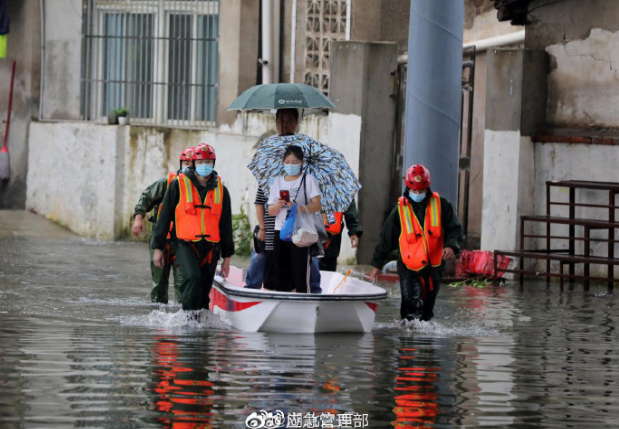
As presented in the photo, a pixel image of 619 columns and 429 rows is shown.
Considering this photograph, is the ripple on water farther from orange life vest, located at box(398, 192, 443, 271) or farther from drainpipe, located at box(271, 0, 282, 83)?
drainpipe, located at box(271, 0, 282, 83)

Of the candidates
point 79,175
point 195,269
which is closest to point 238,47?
point 79,175

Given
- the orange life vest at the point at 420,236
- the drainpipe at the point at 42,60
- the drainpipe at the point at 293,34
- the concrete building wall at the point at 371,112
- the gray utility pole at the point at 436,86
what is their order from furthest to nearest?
the drainpipe at the point at 42,60
the drainpipe at the point at 293,34
the concrete building wall at the point at 371,112
the gray utility pole at the point at 436,86
the orange life vest at the point at 420,236

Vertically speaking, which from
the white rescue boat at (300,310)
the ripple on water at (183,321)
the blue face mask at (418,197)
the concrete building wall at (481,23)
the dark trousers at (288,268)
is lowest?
the ripple on water at (183,321)

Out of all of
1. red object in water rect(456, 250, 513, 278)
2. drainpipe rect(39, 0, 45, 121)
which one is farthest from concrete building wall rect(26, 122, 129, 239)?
red object in water rect(456, 250, 513, 278)

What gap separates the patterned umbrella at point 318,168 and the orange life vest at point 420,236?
57cm

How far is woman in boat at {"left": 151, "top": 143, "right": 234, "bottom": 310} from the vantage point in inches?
492

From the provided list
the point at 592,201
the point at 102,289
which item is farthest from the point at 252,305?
the point at 592,201

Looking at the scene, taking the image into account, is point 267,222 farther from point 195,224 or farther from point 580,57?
point 580,57

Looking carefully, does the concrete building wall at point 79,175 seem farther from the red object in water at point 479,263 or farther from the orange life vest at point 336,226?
the orange life vest at point 336,226

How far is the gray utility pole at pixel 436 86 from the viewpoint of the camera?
657 inches

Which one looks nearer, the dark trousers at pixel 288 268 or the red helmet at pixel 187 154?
the dark trousers at pixel 288 268

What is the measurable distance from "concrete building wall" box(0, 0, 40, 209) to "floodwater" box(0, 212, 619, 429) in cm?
1040

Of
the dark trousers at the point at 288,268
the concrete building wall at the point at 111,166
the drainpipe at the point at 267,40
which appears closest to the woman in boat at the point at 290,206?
the dark trousers at the point at 288,268

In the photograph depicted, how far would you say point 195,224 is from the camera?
12.5 meters
